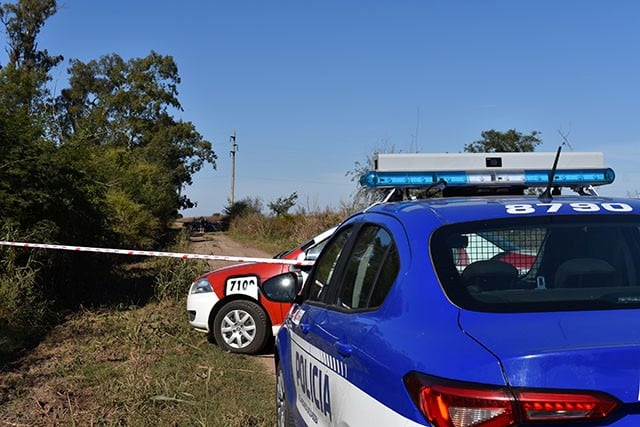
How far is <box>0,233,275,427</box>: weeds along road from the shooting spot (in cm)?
523

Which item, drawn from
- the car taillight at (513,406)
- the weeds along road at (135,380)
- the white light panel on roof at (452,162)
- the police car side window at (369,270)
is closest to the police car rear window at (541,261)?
the police car side window at (369,270)

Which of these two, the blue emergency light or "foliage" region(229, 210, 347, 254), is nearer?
the blue emergency light

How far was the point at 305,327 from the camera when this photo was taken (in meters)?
3.41

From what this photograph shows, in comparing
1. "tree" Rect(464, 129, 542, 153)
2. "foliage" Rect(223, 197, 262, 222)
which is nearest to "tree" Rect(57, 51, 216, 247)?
"foliage" Rect(223, 197, 262, 222)

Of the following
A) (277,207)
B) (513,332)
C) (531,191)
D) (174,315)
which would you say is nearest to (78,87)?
(277,207)

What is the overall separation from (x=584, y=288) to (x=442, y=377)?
2.97ft

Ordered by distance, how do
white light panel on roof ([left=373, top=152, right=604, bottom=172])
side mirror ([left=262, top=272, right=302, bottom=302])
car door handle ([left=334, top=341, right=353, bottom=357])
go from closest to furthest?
car door handle ([left=334, top=341, right=353, bottom=357])
side mirror ([left=262, top=272, right=302, bottom=302])
white light panel on roof ([left=373, top=152, right=604, bottom=172])

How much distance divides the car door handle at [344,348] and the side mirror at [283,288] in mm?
1376

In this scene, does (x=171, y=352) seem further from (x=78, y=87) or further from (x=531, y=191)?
(x=78, y=87)

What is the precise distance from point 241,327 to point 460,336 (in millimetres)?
5920

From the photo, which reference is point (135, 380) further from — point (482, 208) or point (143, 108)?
point (143, 108)

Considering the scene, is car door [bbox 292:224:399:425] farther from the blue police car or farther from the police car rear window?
the police car rear window

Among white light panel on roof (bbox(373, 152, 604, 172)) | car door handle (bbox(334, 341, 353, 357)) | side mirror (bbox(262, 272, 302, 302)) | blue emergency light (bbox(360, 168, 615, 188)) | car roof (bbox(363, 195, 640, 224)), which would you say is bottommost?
car door handle (bbox(334, 341, 353, 357))

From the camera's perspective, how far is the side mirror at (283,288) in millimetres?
4051
